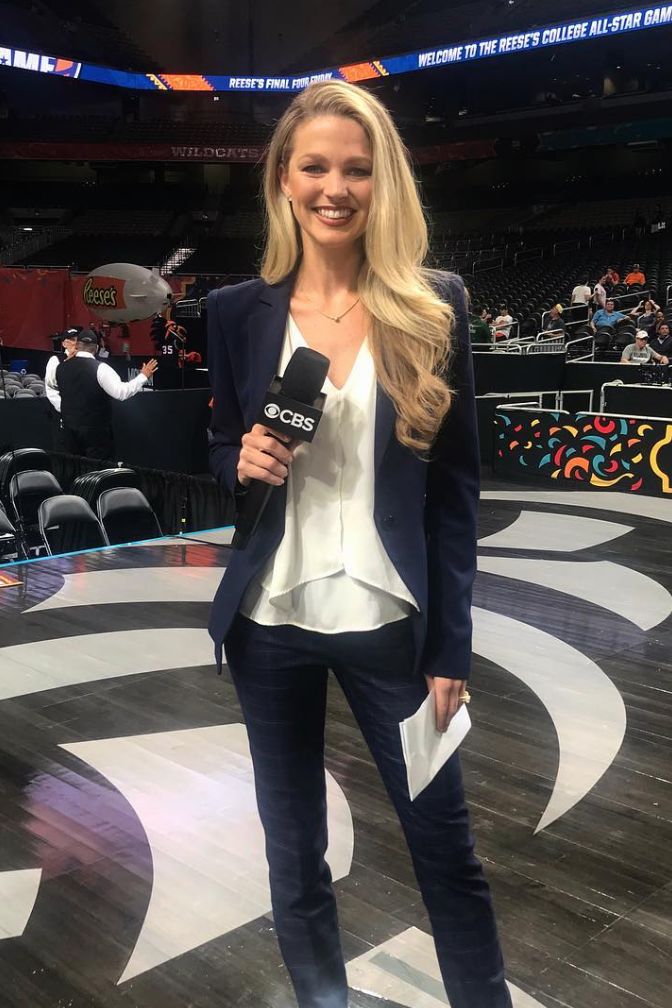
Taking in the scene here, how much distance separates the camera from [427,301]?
1.40m

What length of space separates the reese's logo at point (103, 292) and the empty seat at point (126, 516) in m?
9.98

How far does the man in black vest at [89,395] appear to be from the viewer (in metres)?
7.53

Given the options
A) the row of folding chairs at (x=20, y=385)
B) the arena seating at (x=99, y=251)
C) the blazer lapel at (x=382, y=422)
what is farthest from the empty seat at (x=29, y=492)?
the arena seating at (x=99, y=251)

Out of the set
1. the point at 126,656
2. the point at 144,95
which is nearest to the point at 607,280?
the point at 126,656

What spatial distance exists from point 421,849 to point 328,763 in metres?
1.77

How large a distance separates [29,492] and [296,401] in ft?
17.7

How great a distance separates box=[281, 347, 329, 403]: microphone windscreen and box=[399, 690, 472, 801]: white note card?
1.58 feet

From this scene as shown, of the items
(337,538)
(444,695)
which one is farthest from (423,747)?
(337,538)

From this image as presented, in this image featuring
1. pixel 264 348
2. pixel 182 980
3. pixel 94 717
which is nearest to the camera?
pixel 264 348

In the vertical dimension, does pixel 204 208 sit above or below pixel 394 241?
above

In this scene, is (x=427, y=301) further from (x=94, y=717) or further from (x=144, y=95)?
(x=144, y=95)

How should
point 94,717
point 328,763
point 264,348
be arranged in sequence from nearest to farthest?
1. point 264,348
2. point 328,763
3. point 94,717

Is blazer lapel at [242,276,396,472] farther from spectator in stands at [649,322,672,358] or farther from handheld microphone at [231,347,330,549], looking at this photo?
spectator in stands at [649,322,672,358]

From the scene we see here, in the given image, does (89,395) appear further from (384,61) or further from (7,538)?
(384,61)
